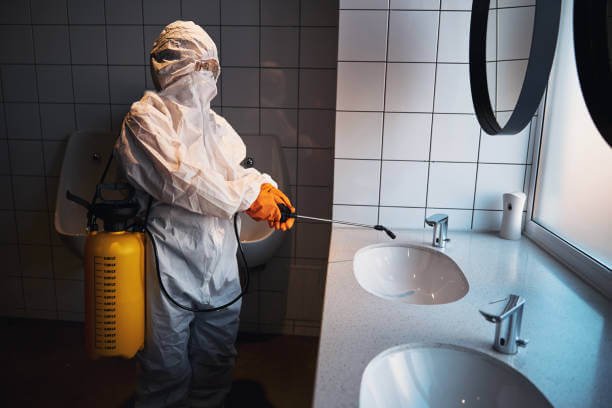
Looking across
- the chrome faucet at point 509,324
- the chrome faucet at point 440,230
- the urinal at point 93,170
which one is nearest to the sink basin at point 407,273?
the chrome faucet at point 440,230

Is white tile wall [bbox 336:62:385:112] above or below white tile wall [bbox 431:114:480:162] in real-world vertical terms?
above

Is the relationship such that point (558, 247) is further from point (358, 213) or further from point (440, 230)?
point (358, 213)

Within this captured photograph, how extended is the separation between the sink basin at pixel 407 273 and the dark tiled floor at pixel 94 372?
0.83 metres

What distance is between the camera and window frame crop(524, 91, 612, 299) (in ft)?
3.53

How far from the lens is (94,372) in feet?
6.81

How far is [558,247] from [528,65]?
0.59 m

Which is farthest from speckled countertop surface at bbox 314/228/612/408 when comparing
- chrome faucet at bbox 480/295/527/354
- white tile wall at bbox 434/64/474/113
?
white tile wall at bbox 434/64/474/113

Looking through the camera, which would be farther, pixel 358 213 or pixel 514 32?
pixel 358 213

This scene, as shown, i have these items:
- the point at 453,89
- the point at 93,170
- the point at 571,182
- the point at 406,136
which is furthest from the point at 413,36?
the point at 93,170

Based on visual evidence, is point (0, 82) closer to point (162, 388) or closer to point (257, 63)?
point (257, 63)

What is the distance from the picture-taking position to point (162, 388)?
1.55 metres

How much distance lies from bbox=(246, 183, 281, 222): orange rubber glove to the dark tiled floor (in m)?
0.91

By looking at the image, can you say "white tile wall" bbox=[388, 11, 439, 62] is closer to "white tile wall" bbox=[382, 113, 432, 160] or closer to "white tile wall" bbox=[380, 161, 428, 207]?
"white tile wall" bbox=[382, 113, 432, 160]

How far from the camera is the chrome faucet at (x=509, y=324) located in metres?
0.74
